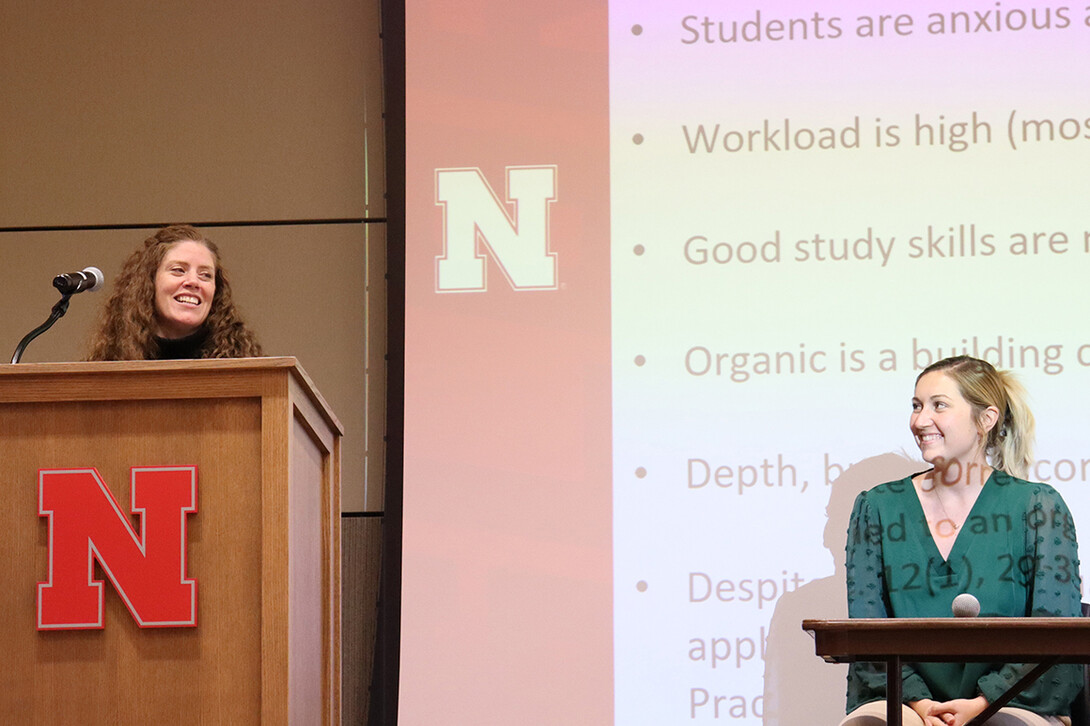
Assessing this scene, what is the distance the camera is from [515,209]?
3.82 m

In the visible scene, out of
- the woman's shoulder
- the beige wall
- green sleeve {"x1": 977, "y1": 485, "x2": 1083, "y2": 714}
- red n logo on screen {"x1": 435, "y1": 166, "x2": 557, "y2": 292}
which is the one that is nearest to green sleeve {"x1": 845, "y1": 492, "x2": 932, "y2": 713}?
green sleeve {"x1": 977, "y1": 485, "x2": 1083, "y2": 714}

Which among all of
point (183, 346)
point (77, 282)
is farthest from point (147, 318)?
point (77, 282)

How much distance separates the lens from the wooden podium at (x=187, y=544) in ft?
6.03

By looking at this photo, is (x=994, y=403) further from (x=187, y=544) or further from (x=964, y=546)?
(x=187, y=544)

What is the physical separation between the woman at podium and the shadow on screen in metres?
0.24

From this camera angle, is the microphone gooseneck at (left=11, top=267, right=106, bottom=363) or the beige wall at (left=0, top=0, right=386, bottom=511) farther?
the beige wall at (left=0, top=0, right=386, bottom=511)

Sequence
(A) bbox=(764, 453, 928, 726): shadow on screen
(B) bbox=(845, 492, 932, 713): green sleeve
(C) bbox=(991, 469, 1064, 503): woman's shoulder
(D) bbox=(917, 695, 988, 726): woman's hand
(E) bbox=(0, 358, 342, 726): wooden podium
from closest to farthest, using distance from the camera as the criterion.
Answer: (E) bbox=(0, 358, 342, 726): wooden podium, (D) bbox=(917, 695, 988, 726): woman's hand, (B) bbox=(845, 492, 932, 713): green sleeve, (C) bbox=(991, 469, 1064, 503): woman's shoulder, (A) bbox=(764, 453, 928, 726): shadow on screen

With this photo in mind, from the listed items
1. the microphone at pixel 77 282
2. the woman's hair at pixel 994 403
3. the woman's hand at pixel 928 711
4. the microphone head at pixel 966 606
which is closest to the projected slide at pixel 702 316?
the woman's hair at pixel 994 403

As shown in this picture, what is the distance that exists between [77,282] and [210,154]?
172 cm

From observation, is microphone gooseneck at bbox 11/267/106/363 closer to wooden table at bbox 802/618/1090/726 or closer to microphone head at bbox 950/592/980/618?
wooden table at bbox 802/618/1090/726

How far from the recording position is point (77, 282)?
254cm

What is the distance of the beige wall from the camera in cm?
409

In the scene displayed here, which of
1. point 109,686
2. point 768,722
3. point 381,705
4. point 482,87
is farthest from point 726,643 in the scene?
point 109,686

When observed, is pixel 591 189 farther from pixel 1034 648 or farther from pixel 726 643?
pixel 1034 648
